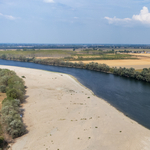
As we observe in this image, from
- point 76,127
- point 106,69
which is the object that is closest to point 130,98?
point 76,127

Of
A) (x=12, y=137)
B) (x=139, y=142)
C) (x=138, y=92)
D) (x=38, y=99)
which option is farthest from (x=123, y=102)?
(x=12, y=137)

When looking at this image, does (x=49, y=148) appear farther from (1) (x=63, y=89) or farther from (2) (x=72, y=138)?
(1) (x=63, y=89)

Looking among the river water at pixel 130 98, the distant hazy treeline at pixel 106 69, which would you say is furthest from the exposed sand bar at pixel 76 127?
the distant hazy treeline at pixel 106 69

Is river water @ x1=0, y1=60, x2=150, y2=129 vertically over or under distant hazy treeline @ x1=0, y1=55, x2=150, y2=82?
under

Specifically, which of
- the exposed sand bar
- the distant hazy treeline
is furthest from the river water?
the distant hazy treeline

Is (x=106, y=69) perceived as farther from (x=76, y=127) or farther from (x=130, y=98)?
(x=76, y=127)

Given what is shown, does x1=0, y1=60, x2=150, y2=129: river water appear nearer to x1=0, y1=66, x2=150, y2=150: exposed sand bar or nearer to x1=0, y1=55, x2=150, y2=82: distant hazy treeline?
x1=0, y1=66, x2=150, y2=150: exposed sand bar

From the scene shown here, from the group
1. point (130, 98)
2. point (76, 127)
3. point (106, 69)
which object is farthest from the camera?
point (106, 69)

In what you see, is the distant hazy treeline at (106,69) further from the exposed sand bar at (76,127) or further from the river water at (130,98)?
the exposed sand bar at (76,127)
